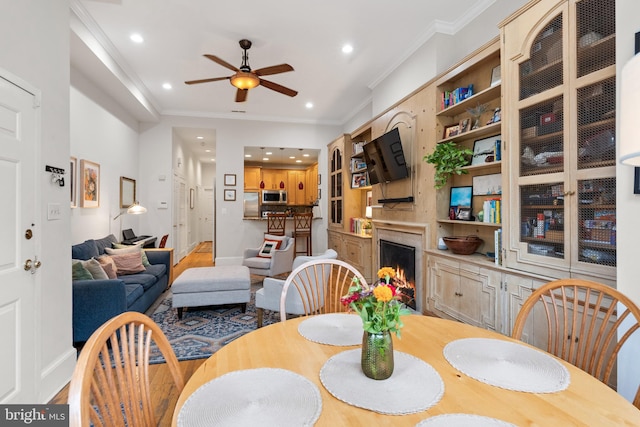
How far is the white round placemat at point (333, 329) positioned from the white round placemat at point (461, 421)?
448 mm

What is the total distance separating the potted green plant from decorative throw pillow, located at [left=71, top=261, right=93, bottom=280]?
3378mm

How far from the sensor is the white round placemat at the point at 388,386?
2.63 ft

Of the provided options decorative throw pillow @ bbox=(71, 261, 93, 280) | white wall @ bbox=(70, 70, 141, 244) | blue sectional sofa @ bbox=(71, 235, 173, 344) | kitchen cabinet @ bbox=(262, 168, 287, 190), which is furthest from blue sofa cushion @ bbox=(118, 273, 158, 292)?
kitchen cabinet @ bbox=(262, 168, 287, 190)

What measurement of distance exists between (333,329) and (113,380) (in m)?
0.78

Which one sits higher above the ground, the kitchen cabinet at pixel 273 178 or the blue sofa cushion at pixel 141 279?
the kitchen cabinet at pixel 273 178

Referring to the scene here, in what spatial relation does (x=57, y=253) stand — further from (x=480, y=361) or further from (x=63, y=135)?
(x=480, y=361)

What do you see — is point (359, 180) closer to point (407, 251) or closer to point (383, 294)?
point (407, 251)

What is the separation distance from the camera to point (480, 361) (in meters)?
1.04

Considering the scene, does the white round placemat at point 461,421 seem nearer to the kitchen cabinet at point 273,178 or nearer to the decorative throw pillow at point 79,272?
the decorative throw pillow at point 79,272

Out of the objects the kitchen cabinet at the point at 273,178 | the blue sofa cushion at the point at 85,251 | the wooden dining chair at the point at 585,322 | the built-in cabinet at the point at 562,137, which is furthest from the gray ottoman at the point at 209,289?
the kitchen cabinet at the point at 273,178

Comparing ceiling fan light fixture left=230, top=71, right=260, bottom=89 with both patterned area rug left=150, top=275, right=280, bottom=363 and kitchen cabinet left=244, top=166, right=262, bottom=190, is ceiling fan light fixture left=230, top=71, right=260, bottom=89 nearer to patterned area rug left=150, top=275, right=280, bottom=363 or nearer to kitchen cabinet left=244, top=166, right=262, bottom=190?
patterned area rug left=150, top=275, right=280, bottom=363

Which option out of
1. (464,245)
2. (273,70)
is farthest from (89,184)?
(464,245)

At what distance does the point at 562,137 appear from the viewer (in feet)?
6.25

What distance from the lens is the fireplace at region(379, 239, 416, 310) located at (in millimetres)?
3525
